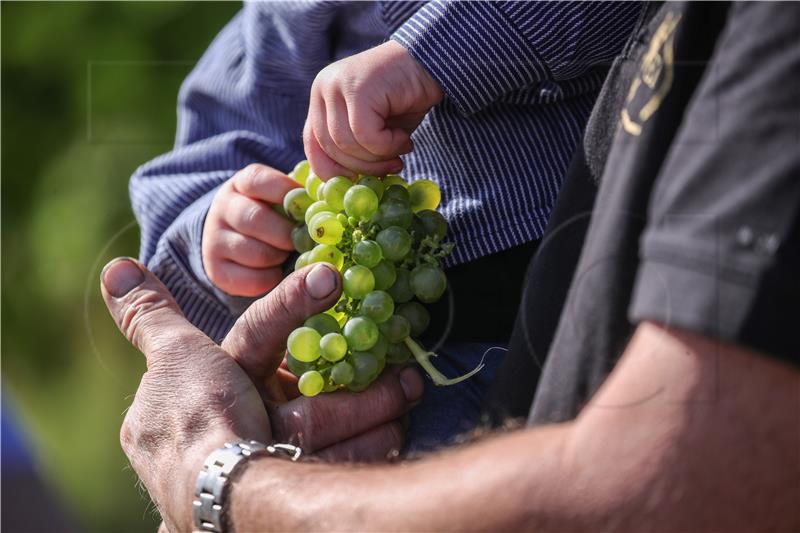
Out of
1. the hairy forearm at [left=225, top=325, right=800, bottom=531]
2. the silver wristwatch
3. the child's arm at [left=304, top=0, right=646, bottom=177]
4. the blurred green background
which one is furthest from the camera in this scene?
the blurred green background

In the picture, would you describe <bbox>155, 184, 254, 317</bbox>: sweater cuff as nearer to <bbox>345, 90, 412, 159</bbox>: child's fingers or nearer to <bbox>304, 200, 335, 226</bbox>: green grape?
<bbox>304, 200, 335, 226</bbox>: green grape

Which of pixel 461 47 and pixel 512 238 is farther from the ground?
pixel 461 47

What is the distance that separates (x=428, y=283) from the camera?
2.98ft

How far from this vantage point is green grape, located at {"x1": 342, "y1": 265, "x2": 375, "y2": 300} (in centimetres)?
89

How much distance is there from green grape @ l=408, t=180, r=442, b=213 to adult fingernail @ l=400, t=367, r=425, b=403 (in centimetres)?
17

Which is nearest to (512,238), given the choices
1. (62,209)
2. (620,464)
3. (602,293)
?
(602,293)

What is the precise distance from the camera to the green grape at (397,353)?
3.08 ft

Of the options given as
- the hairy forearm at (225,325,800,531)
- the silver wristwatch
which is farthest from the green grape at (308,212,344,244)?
the hairy forearm at (225,325,800,531)

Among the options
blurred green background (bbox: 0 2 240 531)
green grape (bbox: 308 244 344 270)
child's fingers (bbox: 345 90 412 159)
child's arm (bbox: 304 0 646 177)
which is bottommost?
blurred green background (bbox: 0 2 240 531)

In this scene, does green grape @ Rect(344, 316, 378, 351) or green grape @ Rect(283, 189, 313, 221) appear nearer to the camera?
green grape @ Rect(344, 316, 378, 351)

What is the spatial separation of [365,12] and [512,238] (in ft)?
1.28

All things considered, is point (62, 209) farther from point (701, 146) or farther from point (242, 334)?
point (701, 146)

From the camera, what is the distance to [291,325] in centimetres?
94

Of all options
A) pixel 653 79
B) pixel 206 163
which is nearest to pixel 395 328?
pixel 653 79
